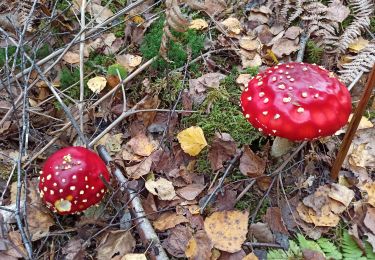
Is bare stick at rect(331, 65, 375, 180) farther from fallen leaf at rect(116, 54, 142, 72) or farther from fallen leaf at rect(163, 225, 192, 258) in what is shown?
fallen leaf at rect(116, 54, 142, 72)

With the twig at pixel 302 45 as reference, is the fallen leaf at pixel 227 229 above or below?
below

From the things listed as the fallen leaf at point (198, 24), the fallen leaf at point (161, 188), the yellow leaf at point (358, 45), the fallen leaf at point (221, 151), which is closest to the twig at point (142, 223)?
the fallen leaf at point (161, 188)

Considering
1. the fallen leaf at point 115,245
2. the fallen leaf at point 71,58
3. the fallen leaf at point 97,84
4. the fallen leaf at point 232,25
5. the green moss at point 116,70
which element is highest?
the fallen leaf at point 232,25

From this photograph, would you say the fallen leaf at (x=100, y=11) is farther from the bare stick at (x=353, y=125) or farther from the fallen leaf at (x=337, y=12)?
the bare stick at (x=353, y=125)

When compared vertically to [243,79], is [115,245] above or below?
below

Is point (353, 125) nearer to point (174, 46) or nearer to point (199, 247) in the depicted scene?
point (199, 247)

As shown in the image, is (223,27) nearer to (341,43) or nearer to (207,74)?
(207,74)

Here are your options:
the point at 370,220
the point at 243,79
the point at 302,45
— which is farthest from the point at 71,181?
the point at 302,45
